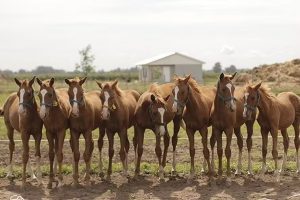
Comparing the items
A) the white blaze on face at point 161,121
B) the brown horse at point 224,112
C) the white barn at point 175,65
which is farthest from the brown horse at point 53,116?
the white barn at point 175,65

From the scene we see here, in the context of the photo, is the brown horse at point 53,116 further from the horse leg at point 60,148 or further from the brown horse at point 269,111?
the brown horse at point 269,111

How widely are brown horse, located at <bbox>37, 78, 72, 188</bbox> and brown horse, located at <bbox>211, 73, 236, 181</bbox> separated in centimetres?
317


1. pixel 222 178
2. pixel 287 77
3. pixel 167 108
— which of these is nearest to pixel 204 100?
pixel 167 108

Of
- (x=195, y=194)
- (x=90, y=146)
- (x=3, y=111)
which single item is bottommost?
(x=195, y=194)

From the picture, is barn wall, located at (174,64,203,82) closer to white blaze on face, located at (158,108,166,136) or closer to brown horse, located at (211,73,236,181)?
brown horse, located at (211,73,236,181)

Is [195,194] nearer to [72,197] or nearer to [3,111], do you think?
[72,197]

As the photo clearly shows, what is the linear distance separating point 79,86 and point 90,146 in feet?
4.95

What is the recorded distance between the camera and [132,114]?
37.6 feet

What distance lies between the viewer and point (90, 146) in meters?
10.6

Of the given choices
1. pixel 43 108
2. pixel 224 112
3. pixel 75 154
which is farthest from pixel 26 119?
pixel 224 112

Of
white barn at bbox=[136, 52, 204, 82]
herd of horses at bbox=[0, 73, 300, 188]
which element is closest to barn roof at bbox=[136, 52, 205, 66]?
white barn at bbox=[136, 52, 204, 82]

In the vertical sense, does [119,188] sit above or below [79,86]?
below

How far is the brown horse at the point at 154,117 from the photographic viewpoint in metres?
10.2

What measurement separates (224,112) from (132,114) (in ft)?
7.58
